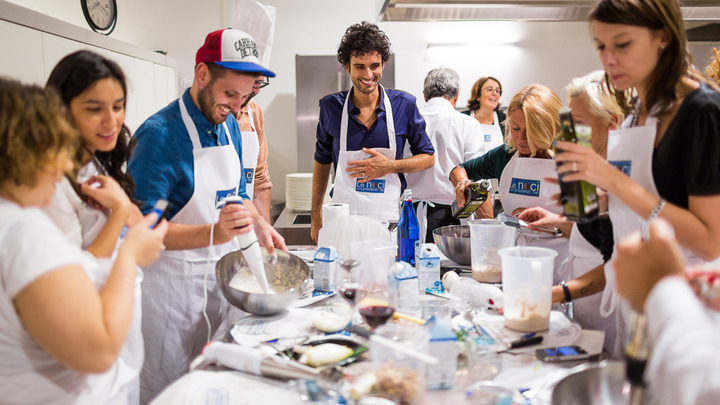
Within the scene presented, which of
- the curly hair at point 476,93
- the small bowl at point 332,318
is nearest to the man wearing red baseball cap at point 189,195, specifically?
the small bowl at point 332,318

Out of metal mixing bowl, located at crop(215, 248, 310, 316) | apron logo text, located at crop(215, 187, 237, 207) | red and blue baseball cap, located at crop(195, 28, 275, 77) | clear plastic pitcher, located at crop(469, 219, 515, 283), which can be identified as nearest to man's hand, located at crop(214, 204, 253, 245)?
metal mixing bowl, located at crop(215, 248, 310, 316)

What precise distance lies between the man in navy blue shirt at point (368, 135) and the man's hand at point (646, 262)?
5.99 ft

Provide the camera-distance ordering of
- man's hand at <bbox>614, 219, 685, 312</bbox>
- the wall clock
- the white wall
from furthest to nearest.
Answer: the white wall
the wall clock
man's hand at <bbox>614, 219, 685, 312</bbox>

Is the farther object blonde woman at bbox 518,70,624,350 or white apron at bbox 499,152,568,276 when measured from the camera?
white apron at bbox 499,152,568,276

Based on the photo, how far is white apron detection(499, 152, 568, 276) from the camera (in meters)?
2.20

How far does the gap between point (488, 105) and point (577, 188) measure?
391cm

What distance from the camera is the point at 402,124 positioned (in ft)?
9.54

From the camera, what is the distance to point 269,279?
5.97ft

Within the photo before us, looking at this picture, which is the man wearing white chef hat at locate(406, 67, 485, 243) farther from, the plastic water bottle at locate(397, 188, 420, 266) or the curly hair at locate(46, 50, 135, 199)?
the curly hair at locate(46, 50, 135, 199)

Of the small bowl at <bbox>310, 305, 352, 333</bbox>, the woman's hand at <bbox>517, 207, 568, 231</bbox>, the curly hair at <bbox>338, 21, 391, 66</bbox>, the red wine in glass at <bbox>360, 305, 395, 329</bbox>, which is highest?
the curly hair at <bbox>338, 21, 391, 66</bbox>

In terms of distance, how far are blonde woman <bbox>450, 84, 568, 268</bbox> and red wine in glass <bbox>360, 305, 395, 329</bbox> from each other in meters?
1.01

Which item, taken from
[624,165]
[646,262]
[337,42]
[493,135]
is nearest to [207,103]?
[624,165]

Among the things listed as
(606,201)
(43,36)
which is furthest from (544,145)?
(43,36)

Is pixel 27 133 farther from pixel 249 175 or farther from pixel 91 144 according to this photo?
pixel 249 175
